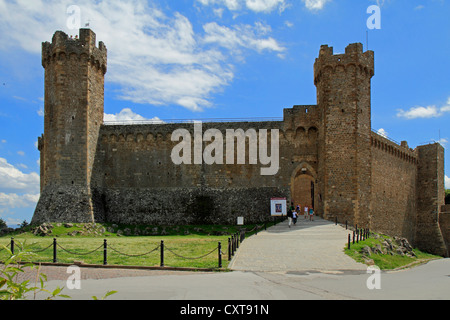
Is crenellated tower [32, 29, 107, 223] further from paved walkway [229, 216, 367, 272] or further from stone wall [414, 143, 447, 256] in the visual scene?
stone wall [414, 143, 447, 256]

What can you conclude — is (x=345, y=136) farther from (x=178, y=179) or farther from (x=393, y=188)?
(x=178, y=179)

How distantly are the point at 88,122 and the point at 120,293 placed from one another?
66.9 feet

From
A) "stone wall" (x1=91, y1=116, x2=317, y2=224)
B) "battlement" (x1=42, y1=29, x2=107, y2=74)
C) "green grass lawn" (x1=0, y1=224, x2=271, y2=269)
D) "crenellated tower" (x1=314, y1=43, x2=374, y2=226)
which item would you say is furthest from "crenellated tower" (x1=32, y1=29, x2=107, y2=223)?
"crenellated tower" (x1=314, y1=43, x2=374, y2=226)

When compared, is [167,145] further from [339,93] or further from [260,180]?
[339,93]

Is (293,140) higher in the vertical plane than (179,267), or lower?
higher

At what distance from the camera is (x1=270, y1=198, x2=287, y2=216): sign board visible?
2558 cm

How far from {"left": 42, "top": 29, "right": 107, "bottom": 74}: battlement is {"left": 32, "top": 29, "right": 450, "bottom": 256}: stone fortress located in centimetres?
7

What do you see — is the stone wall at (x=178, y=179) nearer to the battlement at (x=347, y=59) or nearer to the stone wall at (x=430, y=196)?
the battlement at (x=347, y=59)

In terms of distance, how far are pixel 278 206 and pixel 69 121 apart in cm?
1447

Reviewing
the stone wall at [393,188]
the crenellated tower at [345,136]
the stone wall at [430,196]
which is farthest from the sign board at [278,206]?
the stone wall at [430,196]

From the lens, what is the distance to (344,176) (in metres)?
26.2

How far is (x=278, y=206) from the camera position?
25656mm

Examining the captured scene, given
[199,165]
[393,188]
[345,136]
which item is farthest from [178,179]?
[393,188]
